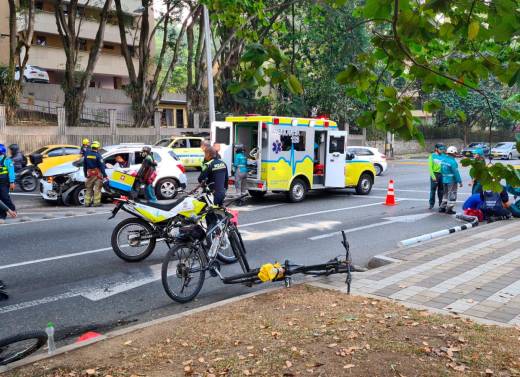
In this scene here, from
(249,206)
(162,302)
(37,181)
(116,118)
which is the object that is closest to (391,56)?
(162,302)

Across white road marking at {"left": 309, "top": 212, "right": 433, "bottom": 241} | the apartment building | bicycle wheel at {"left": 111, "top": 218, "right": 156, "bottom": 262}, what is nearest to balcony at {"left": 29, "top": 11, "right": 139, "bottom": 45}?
the apartment building

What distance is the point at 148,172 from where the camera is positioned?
14273mm

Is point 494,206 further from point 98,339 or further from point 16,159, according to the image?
point 16,159

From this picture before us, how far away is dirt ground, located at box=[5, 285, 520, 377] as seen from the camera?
4059 mm

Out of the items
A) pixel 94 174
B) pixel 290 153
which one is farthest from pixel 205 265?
pixel 290 153

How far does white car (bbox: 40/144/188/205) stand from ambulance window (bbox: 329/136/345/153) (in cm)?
469

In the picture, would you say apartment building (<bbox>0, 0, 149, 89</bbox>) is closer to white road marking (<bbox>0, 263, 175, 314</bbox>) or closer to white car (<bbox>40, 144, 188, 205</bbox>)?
white car (<bbox>40, 144, 188, 205</bbox>)

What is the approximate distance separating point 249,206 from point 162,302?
27.1 ft

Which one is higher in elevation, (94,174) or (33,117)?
(33,117)

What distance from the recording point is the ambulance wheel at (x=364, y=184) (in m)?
17.4

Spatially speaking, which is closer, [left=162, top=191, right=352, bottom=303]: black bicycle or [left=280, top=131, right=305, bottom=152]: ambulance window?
[left=162, top=191, right=352, bottom=303]: black bicycle

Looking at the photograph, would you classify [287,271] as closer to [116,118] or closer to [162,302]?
[162,302]

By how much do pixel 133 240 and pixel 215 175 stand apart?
1.66m

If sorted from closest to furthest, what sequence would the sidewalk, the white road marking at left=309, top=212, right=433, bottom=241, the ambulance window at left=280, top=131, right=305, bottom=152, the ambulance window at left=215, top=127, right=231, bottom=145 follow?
1. the sidewalk
2. the white road marking at left=309, top=212, right=433, bottom=241
3. the ambulance window at left=280, top=131, right=305, bottom=152
4. the ambulance window at left=215, top=127, right=231, bottom=145
